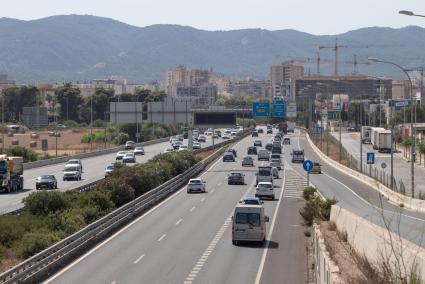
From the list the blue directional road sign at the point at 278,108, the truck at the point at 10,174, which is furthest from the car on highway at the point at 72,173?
the blue directional road sign at the point at 278,108

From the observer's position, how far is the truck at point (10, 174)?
5788 centimetres

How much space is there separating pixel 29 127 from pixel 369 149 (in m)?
89.8

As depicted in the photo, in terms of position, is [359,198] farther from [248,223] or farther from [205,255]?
[205,255]

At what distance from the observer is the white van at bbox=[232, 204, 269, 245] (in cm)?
3378

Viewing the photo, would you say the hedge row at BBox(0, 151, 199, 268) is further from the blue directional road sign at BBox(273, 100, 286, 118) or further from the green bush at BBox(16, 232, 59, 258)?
the blue directional road sign at BBox(273, 100, 286, 118)

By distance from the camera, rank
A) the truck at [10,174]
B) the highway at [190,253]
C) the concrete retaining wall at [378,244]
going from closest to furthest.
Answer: the concrete retaining wall at [378,244]
the highway at [190,253]
the truck at [10,174]

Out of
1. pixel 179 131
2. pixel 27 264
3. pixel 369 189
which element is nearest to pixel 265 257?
pixel 27 264

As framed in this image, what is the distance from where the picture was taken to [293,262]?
30297 mm

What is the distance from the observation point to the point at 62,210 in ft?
130

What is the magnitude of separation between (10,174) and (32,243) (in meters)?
29.5

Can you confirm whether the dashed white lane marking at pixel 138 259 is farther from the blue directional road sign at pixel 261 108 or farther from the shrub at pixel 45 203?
the blue directional road sign at pixel 261 108

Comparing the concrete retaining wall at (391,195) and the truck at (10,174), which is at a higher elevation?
the truck at (10,174)

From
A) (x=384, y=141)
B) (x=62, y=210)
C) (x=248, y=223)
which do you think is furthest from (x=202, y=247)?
(x=384, y=141)

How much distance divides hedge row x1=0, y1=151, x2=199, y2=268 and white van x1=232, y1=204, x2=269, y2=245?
21.0ft
